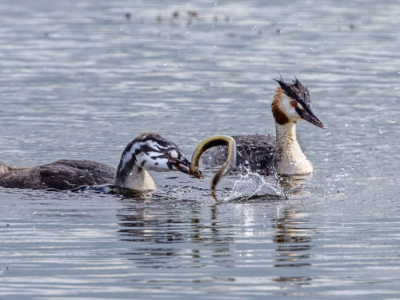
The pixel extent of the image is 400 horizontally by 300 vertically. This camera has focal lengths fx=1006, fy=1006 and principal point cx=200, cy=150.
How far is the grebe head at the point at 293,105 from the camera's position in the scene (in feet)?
49.1

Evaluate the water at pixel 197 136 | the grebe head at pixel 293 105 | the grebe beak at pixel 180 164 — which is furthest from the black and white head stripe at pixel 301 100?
the grebe beak at pixel 180 164

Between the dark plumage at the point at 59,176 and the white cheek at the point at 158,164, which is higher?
the white cheek at the point at 158,164

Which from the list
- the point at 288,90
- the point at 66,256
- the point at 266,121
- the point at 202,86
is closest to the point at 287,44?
the point at 202,86

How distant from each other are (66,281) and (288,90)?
24.8ft

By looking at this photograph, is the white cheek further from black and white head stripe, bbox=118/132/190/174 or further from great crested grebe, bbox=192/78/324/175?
great crested grebe, bbox=192/78/324/175

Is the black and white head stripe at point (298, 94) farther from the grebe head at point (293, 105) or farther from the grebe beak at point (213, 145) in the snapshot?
the grebe beak at point (213, 145)

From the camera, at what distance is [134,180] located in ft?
41.0

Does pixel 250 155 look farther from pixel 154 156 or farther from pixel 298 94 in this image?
pixel 154 156

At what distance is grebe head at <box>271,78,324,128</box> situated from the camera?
589 inches

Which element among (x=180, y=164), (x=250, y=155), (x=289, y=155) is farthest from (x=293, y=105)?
(x=180, y=164)

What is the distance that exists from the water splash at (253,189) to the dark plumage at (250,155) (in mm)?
1465

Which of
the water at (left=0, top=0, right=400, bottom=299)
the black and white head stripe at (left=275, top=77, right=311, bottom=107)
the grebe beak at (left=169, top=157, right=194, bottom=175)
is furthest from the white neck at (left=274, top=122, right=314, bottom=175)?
the grebe beak at (left=169, top=157, right=194, bottom=175)

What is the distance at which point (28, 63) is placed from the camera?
72.8ft

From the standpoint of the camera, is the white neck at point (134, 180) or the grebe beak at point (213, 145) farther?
the white neck at point (134, 180)
